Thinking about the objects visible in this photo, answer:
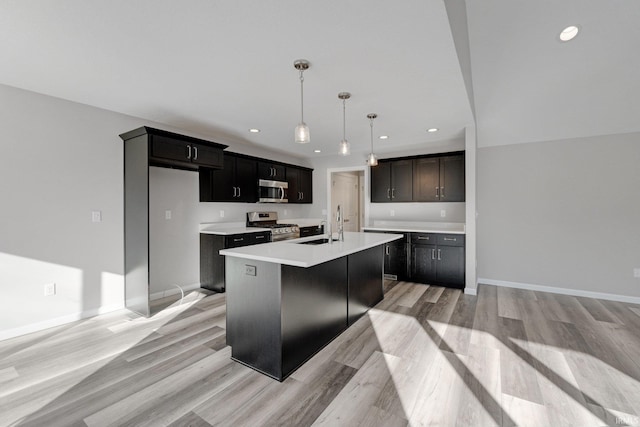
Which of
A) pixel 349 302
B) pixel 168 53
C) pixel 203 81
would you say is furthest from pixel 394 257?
pixel 168 53

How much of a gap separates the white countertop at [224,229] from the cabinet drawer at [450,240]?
9.18ft

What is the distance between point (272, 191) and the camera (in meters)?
5.25

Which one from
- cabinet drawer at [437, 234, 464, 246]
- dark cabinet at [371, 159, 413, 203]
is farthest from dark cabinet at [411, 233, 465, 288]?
dark cabinet at [371, 159, 413, 203]

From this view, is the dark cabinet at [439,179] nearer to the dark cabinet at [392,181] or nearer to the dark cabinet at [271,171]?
the dark cabinet at [392,181]

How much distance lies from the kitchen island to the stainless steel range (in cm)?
245

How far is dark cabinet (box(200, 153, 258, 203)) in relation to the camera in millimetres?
4254

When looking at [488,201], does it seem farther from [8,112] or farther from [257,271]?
[8,112]

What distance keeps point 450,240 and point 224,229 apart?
3.53m

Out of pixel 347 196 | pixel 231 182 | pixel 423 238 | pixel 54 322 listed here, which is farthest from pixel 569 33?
pixel 54 322

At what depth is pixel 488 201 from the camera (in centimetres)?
461

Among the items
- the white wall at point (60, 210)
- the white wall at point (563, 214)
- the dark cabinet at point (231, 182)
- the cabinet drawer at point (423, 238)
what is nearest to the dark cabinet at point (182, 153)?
the dark cabinet at point (231, 182)

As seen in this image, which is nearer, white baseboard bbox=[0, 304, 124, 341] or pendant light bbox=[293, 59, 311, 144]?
pendant light bbox=[293, 59, 311, 144]

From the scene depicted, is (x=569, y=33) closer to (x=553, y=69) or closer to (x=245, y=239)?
(x=553, y=69)

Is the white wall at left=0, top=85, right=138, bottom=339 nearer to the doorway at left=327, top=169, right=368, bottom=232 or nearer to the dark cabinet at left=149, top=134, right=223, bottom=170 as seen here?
the dark cabinet at left=149, top=134, right=223, bottom=170
